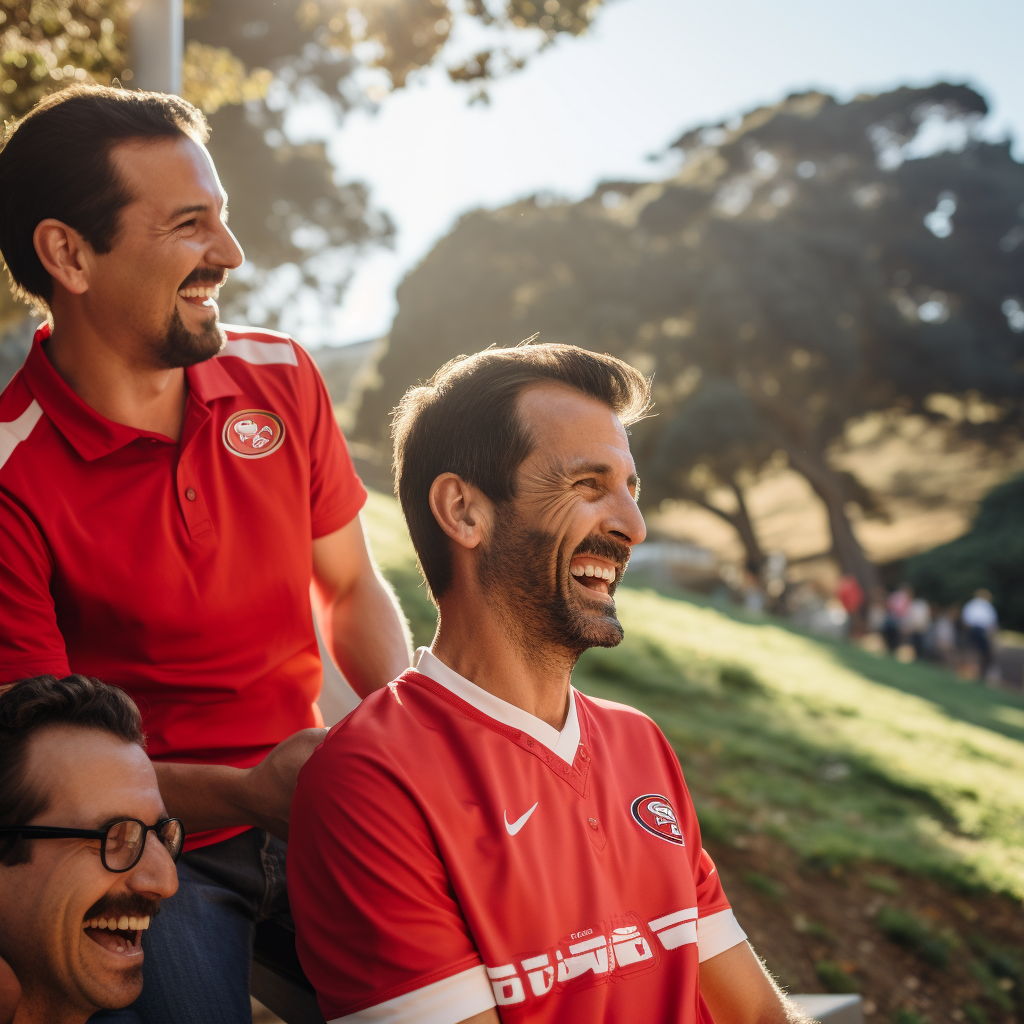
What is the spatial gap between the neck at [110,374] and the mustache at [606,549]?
1.12 metres

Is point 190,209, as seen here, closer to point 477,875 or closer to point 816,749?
point 477,875

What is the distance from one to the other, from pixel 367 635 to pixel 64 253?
1232mm

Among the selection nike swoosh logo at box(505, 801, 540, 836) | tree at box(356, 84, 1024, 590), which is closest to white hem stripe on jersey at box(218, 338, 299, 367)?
nike swoosh logo at box(505, 801, 540, 836)

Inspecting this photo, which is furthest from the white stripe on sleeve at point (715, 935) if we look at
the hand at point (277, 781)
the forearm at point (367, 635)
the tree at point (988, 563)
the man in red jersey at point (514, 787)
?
the tree at point (988, 563)

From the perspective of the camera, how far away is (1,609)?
2189mm

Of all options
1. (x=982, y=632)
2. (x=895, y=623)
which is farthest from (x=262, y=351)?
(x=895, y=623)

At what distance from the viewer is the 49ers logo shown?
2.62 m

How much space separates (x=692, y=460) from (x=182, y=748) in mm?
26938

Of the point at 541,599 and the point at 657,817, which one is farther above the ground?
the point at 541,599

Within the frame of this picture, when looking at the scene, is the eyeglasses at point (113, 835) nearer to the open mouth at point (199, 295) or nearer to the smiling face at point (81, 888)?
the smiling face at point (81, 888)

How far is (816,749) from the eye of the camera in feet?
30.3

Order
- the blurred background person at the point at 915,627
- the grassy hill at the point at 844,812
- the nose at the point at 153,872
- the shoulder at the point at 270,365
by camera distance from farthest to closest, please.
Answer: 1. the blurred background person at the point at 915,627
2. the grassy hill at the point at 844,812
3. the shoulder at the point at 270,365
4. the nose at the point at 153,872

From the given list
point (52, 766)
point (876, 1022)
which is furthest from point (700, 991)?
point (876, 1022)

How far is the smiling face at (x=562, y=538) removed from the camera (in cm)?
214
